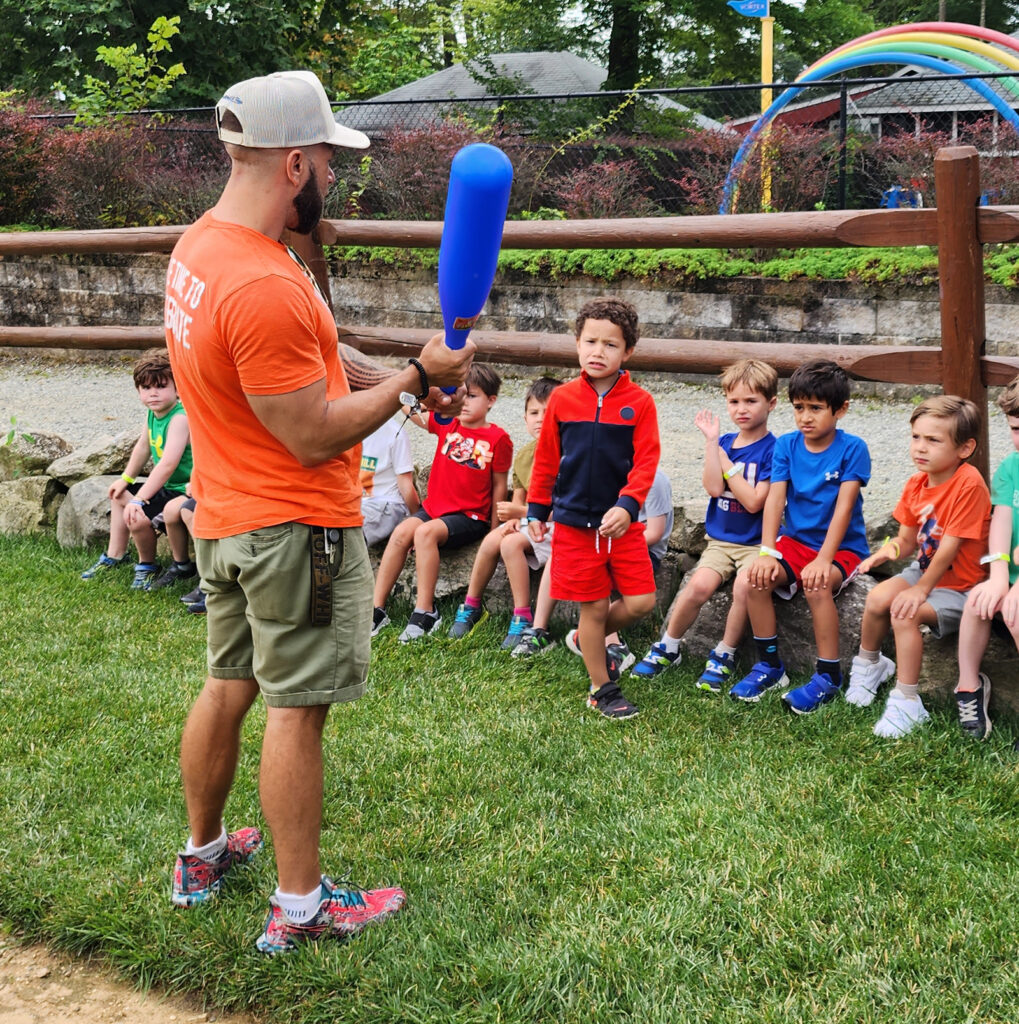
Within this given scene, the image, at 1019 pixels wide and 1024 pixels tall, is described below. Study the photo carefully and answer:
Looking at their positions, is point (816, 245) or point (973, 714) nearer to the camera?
point (973, 714)

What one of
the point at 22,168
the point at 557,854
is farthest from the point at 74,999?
the point at 22,168

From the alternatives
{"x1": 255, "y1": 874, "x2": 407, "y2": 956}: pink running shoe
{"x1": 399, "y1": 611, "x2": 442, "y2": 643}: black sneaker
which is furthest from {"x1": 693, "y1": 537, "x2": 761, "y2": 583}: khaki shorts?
{"x1": 255, "y1": 874, "x2": 407, "y2": 956}: pink running shoe

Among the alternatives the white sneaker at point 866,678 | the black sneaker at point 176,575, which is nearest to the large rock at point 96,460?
the black sneaker at point 176,575

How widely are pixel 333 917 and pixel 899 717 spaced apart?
7.22 feet

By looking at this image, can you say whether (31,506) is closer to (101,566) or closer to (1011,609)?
(101,566)

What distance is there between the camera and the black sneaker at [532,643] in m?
5.01

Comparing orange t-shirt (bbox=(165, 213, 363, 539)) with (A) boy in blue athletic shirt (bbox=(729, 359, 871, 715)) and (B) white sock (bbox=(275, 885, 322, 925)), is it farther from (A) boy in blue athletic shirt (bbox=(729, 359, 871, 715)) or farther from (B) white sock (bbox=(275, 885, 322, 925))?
(A) boy in blue athletic shirt (bbox=(729, 359, 871, 715))

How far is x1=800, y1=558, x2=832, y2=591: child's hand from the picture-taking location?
438cm

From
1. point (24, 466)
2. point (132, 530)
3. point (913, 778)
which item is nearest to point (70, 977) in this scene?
point (913, 778)

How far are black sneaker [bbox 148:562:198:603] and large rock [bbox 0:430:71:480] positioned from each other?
65.8 inches

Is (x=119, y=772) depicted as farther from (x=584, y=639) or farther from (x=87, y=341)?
(x=87, y=341)

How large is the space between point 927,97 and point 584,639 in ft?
49.5

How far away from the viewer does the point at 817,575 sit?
14.4 ft

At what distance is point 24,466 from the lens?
7301mm
